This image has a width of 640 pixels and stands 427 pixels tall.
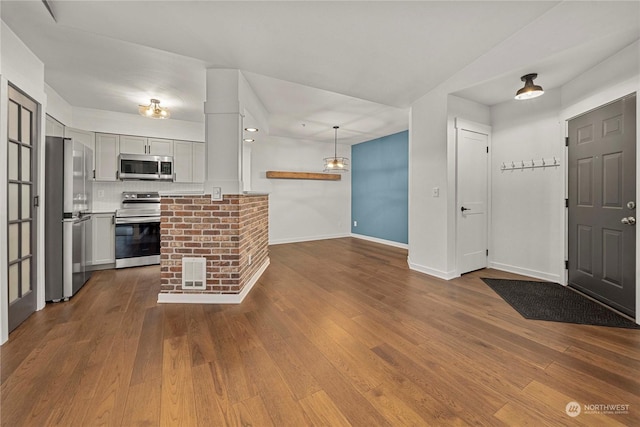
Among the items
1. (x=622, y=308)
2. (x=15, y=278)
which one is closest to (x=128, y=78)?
(x=15, y=278)

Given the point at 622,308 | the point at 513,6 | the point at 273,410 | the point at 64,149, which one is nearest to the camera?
the point at 273,410

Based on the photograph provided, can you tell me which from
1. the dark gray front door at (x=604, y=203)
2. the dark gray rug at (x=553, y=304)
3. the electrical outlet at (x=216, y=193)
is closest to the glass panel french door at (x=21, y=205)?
the electrical outlet at (x=216, y=193)

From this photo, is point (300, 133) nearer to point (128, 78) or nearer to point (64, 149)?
point (128, 78)

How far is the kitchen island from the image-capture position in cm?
288

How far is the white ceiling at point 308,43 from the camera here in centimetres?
212

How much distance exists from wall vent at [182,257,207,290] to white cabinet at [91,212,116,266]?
2202 mm

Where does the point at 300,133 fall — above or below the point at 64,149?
above

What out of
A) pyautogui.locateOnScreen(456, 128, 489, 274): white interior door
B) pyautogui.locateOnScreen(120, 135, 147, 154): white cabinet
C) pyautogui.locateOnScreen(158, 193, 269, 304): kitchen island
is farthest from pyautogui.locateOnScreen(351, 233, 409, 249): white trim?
pyautogui.locateOnScreen(120, 135, 147, 154): white cabinet

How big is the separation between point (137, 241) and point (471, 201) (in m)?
5.20

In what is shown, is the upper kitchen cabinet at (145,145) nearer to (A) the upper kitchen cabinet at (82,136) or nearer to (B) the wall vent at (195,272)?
(A) the upper kitchen cabinet at (82,136)

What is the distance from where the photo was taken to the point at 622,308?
2523 mm

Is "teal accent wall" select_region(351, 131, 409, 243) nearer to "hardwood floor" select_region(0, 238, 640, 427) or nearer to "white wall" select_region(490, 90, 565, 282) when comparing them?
"white wall" select_region(490, 90, 565, 282)

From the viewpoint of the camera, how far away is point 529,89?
9.32 ft

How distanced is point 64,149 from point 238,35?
2253mm
